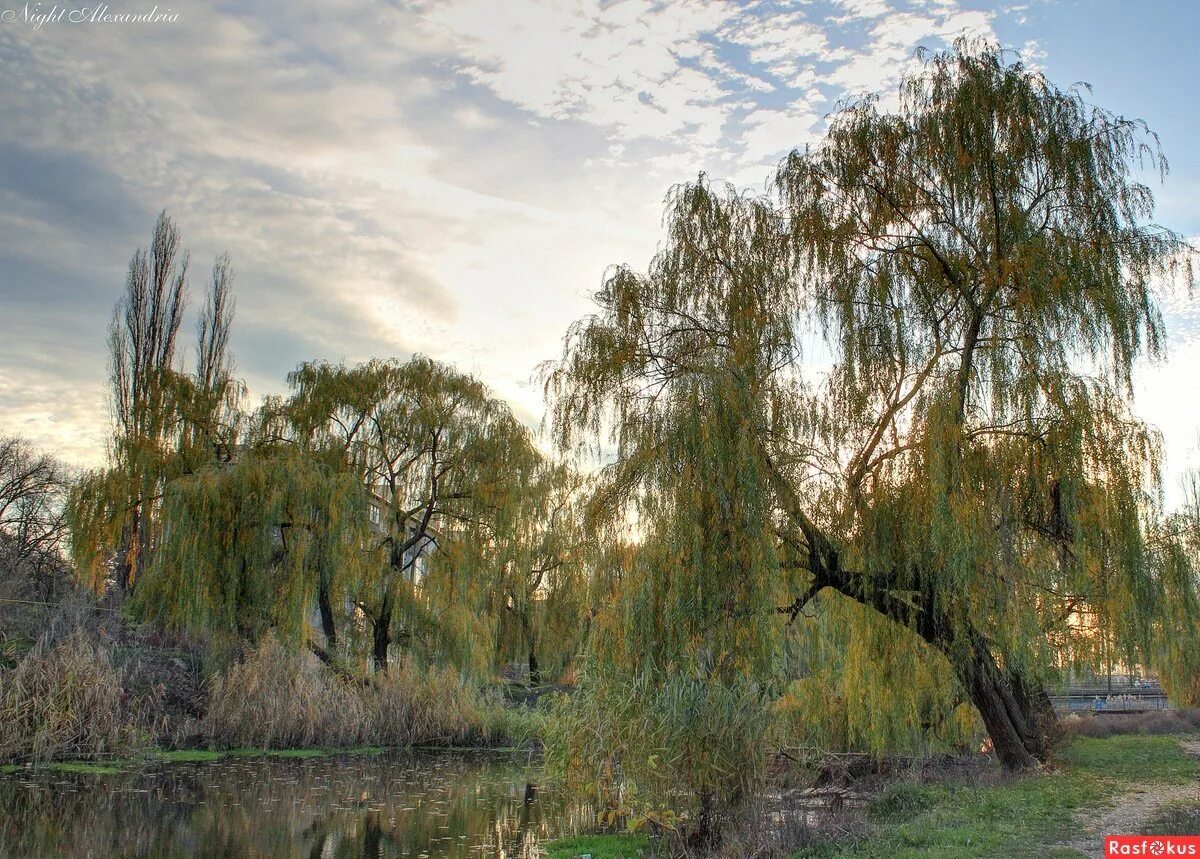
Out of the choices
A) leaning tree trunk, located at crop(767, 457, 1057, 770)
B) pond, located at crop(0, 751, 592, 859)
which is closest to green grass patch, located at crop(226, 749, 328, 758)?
pond, located at crop(0, 751, 592, 859)

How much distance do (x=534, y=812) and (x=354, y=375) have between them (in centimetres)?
1184

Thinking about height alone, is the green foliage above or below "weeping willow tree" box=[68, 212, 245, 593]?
below

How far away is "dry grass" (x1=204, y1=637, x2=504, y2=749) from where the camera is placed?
15914 mm

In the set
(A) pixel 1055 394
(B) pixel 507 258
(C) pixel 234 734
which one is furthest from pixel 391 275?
(A) pixel 1055 394

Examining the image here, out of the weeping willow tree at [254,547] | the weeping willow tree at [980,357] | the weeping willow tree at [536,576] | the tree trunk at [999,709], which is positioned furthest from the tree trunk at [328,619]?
the tree trunk at [999,709]

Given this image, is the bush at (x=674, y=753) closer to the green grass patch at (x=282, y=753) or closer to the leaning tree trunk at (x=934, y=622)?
the leaning tree trunk at (x=934, y=622)

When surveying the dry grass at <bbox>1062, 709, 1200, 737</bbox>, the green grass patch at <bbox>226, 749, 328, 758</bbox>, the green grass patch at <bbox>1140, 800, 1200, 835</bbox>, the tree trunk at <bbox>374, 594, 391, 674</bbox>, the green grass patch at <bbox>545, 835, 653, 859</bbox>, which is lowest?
the dry grass at <bbox>1062, 709, 1200, 737</bbox>

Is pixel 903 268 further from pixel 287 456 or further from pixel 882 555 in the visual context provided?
pixel 287 456

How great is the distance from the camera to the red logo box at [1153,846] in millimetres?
6320

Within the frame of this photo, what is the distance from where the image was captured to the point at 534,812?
12.0 m

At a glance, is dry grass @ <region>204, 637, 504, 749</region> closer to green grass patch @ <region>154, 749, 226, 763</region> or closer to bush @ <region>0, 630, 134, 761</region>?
green grass patch @ <region>154, 749, 226, 763</region>

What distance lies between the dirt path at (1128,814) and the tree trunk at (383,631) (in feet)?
46.9

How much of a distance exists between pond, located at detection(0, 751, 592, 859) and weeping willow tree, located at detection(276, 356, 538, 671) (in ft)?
16.1

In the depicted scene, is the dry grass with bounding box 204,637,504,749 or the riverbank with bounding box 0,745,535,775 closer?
the riverbank with bounding box 0,745,535,775
